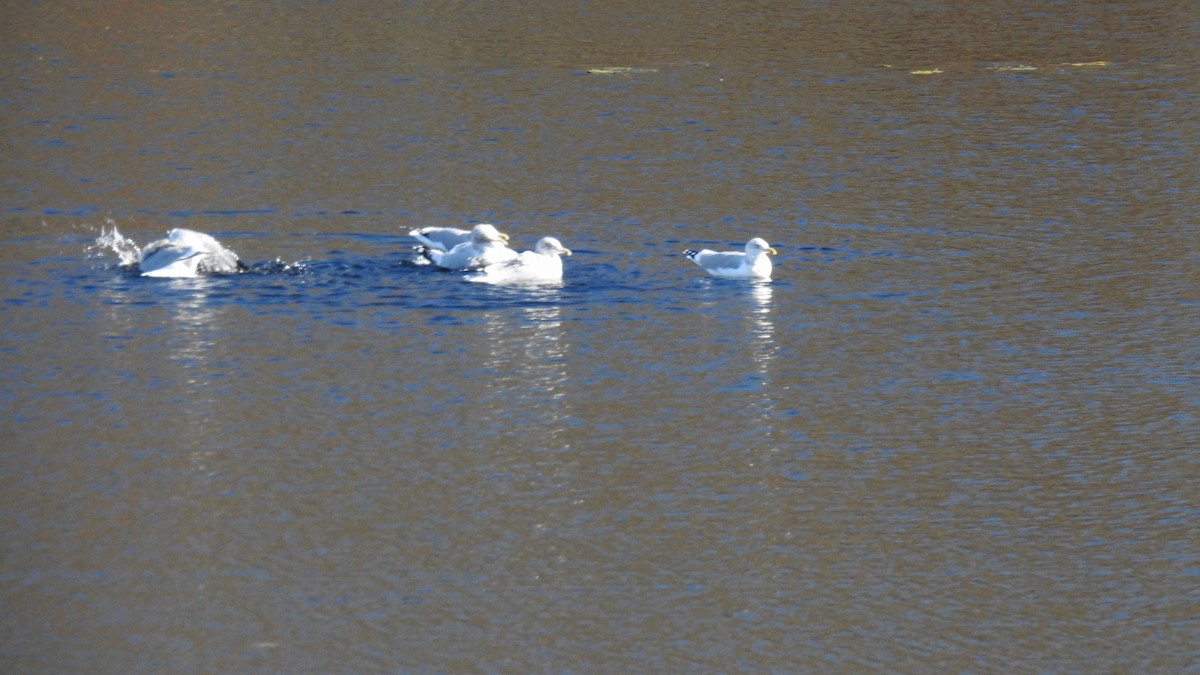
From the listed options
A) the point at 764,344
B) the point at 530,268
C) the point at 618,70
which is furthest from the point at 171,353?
the point at 618,70

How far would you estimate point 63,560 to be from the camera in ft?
28.0

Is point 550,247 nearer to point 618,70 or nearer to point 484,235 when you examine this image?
point 484,235

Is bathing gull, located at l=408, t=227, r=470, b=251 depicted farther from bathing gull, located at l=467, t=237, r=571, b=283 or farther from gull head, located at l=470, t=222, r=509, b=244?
bathing gull, located at l=467, t=237, r=571, b=283

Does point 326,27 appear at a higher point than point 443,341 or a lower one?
higher

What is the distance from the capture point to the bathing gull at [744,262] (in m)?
14.0

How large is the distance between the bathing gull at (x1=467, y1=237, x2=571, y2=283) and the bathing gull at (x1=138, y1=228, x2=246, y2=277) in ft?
6.67

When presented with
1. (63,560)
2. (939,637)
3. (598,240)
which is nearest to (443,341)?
(598,240)

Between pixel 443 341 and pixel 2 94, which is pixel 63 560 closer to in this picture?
pixel 443 341

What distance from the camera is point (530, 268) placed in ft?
46.4

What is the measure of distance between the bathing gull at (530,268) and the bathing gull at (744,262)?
4.10 feet

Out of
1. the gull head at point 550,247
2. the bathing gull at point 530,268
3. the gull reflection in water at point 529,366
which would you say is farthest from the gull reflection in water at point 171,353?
the gull head at point 550,247

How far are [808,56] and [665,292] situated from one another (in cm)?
1141

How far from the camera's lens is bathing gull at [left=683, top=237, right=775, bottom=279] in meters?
14.0

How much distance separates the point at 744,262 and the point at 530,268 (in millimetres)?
1726
